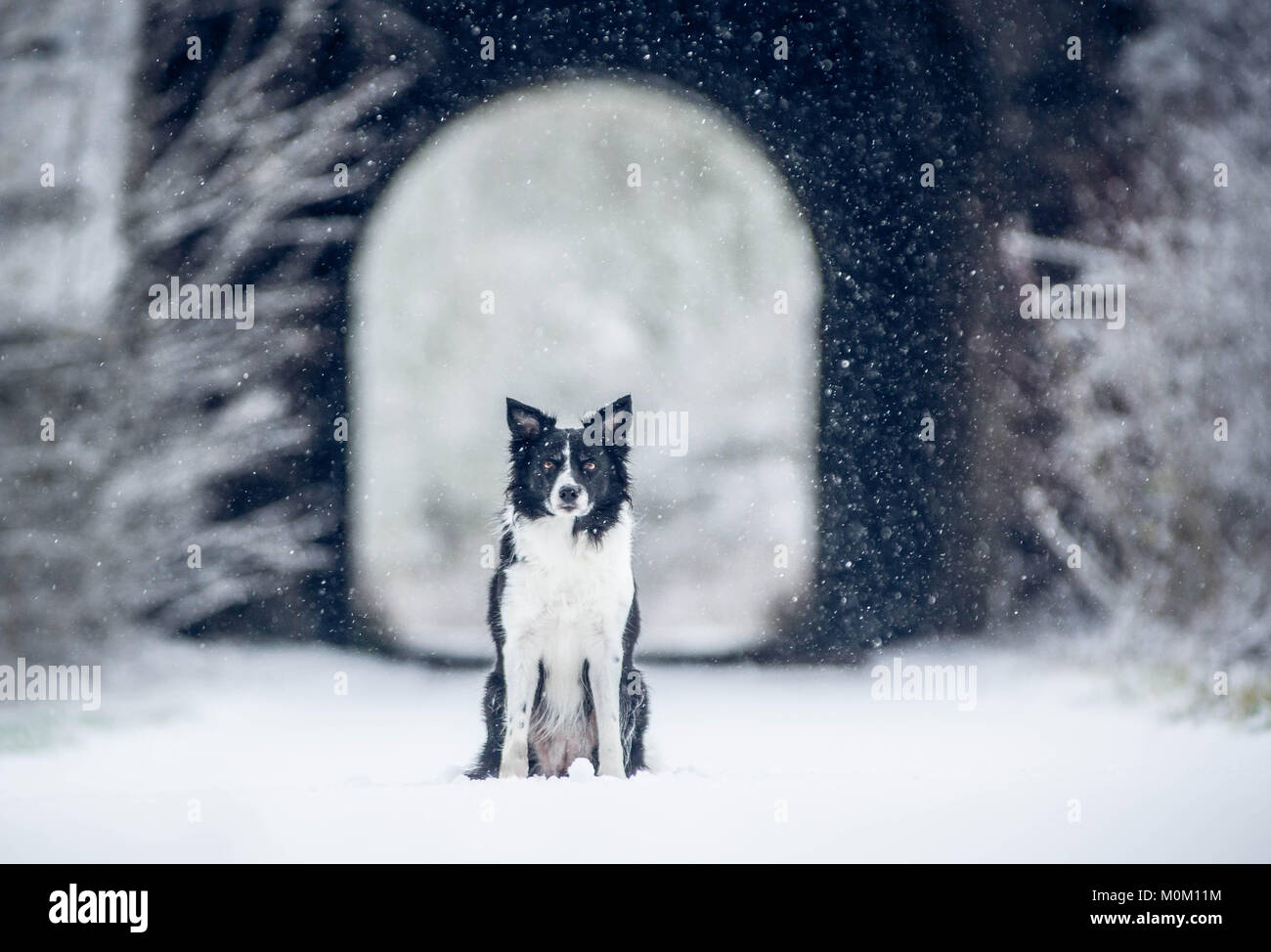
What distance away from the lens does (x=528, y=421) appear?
96.2 inches

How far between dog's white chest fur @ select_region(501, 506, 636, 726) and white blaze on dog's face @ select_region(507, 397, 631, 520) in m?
0.06

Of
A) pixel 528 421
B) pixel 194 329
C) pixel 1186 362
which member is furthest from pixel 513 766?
pixel 1186 362

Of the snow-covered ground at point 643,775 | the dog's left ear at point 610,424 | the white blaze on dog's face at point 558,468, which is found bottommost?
the snow-covered ground at point 643,775

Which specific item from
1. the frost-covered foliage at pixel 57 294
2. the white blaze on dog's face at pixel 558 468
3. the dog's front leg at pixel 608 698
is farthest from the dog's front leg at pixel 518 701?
the frost-covered foliage at pixel 57 294

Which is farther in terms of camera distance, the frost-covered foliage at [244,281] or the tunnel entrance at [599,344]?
the tunnel entrance at [599,344]

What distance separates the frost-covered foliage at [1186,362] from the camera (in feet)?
10.6

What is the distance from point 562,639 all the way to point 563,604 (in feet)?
0.29

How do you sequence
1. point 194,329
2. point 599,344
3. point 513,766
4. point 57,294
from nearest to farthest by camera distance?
1. point 513,766
2. point 57,294
3. point 194,329
4. point 599,344

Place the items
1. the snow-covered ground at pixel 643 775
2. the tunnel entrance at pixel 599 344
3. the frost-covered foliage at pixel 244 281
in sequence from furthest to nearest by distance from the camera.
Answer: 1. the tunnel entrance at pixel 599 344
2. the frost-covered foliage at pixel 244 281
3. the snow-covered ground at pixel 643 775

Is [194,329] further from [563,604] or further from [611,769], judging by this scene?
[611,769]

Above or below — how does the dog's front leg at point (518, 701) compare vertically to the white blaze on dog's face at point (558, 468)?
below

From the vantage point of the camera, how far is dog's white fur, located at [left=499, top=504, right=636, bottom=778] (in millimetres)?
2395

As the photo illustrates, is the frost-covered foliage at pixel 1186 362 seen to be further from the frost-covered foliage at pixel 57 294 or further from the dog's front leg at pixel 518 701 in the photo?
the frost-covered foliage at pixel 57 294

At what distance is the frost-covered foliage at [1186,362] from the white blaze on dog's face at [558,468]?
75.3 inches
